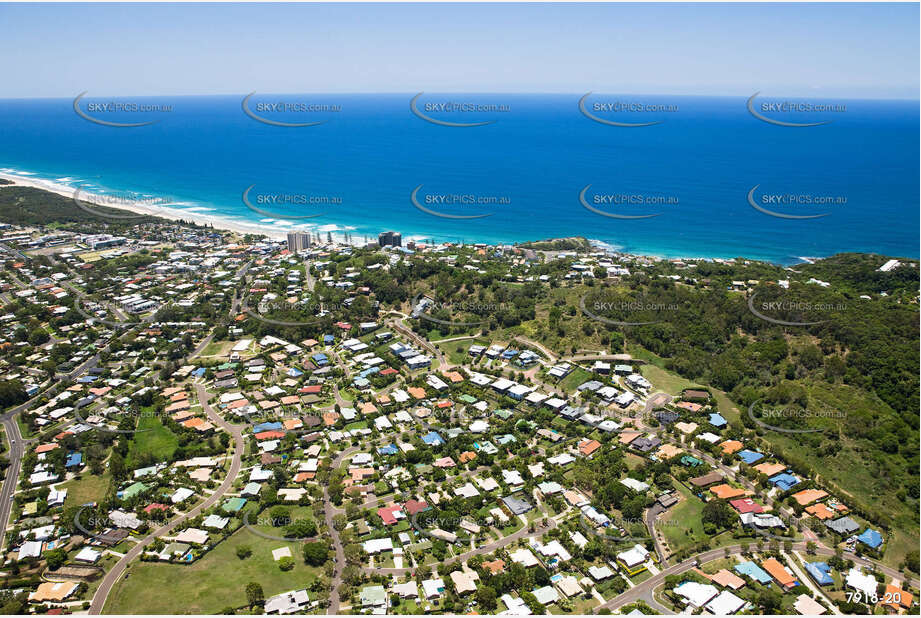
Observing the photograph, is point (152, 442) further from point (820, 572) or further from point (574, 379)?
point (820, 572)

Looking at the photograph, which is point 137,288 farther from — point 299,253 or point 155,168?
point 155,168

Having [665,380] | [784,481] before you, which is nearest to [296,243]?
[665,380]

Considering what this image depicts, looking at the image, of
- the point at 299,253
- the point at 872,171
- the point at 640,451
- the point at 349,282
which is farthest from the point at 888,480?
the point at 872,171

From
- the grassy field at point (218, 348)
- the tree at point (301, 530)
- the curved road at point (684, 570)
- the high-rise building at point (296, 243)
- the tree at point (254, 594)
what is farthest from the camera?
the high-rise building at point (296, 243)

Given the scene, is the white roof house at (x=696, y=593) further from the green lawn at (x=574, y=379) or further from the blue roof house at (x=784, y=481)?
the green lawn at (x=574, y=379)

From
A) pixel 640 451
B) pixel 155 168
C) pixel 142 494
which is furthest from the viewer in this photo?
pixel 155 168

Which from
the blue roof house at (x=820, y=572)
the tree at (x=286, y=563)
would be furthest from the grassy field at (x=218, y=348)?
the blue roof house at (x=820, y=572)

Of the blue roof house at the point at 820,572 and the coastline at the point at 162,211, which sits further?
the coastline at the point at 162,211

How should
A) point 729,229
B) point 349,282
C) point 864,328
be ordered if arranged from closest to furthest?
point 864,328, point 349,282, point 729,229
